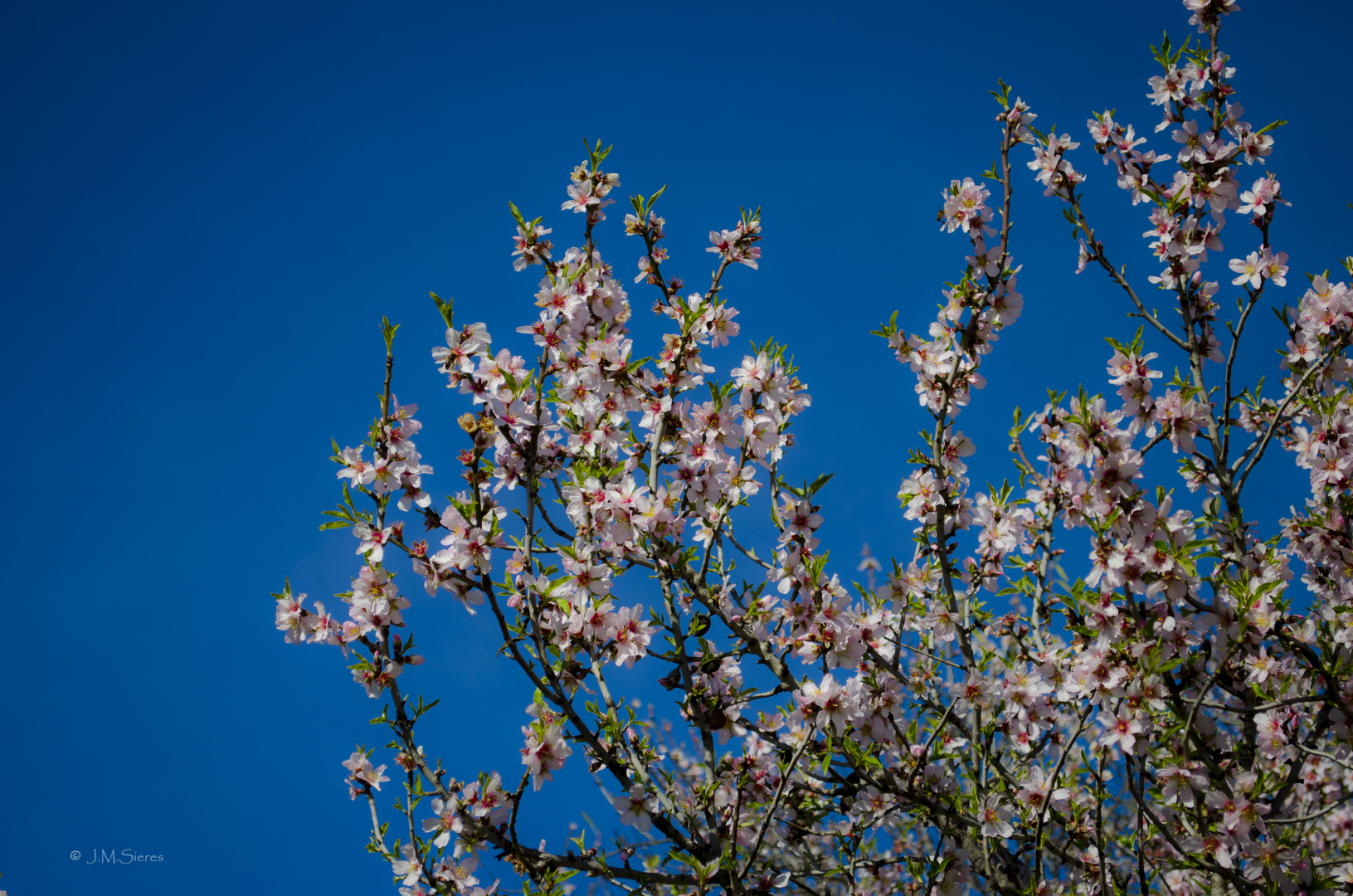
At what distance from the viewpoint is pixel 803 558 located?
3465 mm

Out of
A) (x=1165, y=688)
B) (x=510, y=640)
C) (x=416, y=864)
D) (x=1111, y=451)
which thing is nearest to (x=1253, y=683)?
(x=1165, y=688)

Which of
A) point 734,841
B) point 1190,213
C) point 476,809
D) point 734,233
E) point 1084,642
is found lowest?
point 734,841

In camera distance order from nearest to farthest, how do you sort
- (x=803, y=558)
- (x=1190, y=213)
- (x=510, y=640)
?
1. (x=510, y=640)
2. (x=803, y=558)
3. (x=1190, y=213)

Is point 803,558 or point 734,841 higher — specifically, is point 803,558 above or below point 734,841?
above

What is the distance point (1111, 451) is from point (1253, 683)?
127 centimetres

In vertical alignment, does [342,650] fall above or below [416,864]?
above

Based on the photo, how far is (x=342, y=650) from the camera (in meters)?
3.00

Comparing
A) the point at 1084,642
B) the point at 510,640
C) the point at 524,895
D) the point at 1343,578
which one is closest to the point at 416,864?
the point at 524,895

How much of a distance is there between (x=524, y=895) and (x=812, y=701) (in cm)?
143

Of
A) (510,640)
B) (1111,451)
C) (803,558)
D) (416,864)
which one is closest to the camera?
(510,640)

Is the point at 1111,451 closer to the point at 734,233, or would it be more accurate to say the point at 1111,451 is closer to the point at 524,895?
the point at 734,233

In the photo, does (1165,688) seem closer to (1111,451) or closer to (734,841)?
(1111,451)

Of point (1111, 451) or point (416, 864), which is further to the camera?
point (416, 864)

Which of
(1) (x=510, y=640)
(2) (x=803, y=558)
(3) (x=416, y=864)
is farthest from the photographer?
(2) (x=803, y=558)
